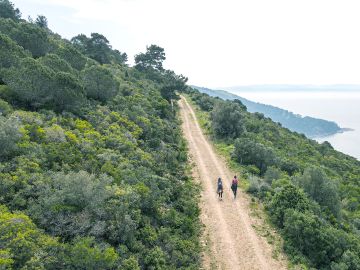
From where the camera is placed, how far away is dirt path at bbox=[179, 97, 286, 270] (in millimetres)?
14844

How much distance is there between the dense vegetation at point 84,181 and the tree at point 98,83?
0.08 meters

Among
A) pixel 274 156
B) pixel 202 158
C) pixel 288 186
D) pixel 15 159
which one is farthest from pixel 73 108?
pixel 274 156

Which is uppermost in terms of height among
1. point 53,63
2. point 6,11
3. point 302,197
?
point 6,11

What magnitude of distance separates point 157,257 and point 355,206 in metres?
19.6

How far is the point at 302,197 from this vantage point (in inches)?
739

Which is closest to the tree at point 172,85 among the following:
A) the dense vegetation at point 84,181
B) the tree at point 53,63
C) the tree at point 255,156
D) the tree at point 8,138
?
the dense vegetation at point 84,181

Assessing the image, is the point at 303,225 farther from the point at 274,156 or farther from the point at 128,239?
the point at 274,156

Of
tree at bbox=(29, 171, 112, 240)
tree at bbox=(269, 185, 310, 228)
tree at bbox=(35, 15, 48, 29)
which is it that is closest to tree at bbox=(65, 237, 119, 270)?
tree at bbox=(29, 171, 112, 240)

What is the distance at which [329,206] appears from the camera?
69.4 feet

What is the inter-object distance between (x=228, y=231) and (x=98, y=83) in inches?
637

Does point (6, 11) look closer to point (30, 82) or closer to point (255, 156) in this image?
point (30, 82)

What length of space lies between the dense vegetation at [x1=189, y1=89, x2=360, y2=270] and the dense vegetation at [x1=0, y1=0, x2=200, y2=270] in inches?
178

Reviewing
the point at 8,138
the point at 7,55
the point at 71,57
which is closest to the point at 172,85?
the point at 71,57

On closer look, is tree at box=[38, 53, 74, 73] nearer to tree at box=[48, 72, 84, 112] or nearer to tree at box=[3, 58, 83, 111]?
tree at box=[3, 58, 83, 111]
